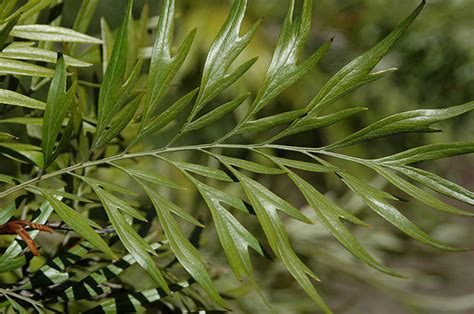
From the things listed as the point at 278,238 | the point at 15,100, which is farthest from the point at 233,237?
the point at 15,100

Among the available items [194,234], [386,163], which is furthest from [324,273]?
[386,163]

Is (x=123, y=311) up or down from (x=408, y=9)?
down

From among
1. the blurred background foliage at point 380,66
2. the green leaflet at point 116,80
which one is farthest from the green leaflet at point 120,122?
the blurred background foliage at point 380,66

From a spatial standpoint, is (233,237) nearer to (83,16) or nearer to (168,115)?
(168,115)

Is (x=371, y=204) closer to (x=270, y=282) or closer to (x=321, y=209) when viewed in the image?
(x=321, y=209)

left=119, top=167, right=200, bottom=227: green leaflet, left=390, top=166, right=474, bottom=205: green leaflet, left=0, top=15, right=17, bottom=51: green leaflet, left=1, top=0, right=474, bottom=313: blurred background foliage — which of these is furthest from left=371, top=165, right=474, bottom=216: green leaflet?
left=1, top=0, right=474, bottom=313: blurred background foliage

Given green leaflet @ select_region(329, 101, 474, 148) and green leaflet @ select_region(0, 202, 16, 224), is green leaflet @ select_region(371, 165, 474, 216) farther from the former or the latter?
green leaflet @ select_region(0, 202, 16, 224)
